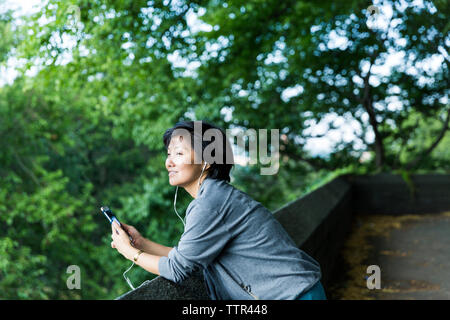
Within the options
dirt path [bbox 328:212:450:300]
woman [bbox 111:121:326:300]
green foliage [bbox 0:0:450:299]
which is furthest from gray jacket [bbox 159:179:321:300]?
green foliage [bbox 0:0:450:299]

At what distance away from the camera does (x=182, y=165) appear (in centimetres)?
213

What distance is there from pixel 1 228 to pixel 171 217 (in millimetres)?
5401

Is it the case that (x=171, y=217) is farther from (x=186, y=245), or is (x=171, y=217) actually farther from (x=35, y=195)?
(x=186, y=245)

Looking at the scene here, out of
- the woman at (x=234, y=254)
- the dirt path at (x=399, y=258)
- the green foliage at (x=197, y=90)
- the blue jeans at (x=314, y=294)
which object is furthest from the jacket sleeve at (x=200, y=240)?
the green foliage at (x=197, y=90)

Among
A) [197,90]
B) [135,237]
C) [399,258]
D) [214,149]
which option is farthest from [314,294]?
[197,90]

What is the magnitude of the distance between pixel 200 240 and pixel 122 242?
1.40 feet

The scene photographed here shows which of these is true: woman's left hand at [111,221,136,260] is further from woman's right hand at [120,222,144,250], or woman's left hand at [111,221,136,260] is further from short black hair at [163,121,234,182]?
short black hair at [163,121,234,182]

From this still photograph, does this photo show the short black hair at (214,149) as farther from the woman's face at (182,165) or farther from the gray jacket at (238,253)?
the gray jacket at (238,253)

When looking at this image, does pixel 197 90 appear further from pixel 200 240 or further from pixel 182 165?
pixel 200 240

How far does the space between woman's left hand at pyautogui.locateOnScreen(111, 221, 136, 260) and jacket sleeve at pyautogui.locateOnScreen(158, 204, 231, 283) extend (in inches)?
9.6

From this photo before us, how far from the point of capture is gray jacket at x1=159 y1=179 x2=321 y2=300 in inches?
72.6

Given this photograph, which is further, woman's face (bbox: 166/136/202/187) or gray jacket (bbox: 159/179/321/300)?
woman's face (bbox: 166/136/202/187)

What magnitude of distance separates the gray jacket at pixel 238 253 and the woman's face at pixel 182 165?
0.20m
